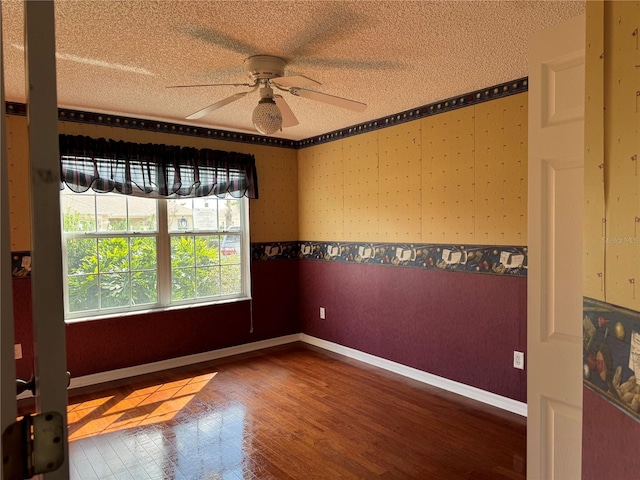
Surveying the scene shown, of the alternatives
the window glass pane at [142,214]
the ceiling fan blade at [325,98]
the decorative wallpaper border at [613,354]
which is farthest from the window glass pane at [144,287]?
the decorative wallpaper border at [613,354]

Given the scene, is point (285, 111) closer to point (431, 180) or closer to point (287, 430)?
point (431, 180)

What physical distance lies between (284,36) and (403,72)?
3.07 ft

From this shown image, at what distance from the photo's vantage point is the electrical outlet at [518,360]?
10.1ft

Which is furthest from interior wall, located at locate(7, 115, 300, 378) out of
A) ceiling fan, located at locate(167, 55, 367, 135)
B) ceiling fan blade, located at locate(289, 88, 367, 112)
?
ceiling fan blade, located at locate(289, 88, 367, 112)

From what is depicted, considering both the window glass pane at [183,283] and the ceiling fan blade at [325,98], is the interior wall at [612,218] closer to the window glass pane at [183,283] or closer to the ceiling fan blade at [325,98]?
the ceiling fan blade at [325,98]

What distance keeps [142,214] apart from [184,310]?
103cm

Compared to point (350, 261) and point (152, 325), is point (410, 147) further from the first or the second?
point (152, 325)

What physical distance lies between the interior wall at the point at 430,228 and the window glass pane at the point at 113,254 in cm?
202

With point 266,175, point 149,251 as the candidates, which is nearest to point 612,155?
point 149,251

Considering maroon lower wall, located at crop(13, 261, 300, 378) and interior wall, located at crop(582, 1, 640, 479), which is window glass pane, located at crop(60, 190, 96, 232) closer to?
maroon lower wall, located at crop(13, 261, 300, 378)

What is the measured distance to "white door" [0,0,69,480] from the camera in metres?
0.68

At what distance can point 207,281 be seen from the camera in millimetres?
4527

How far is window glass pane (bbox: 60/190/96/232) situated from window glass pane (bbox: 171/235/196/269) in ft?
2.43

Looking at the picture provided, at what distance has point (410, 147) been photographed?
3852mm
